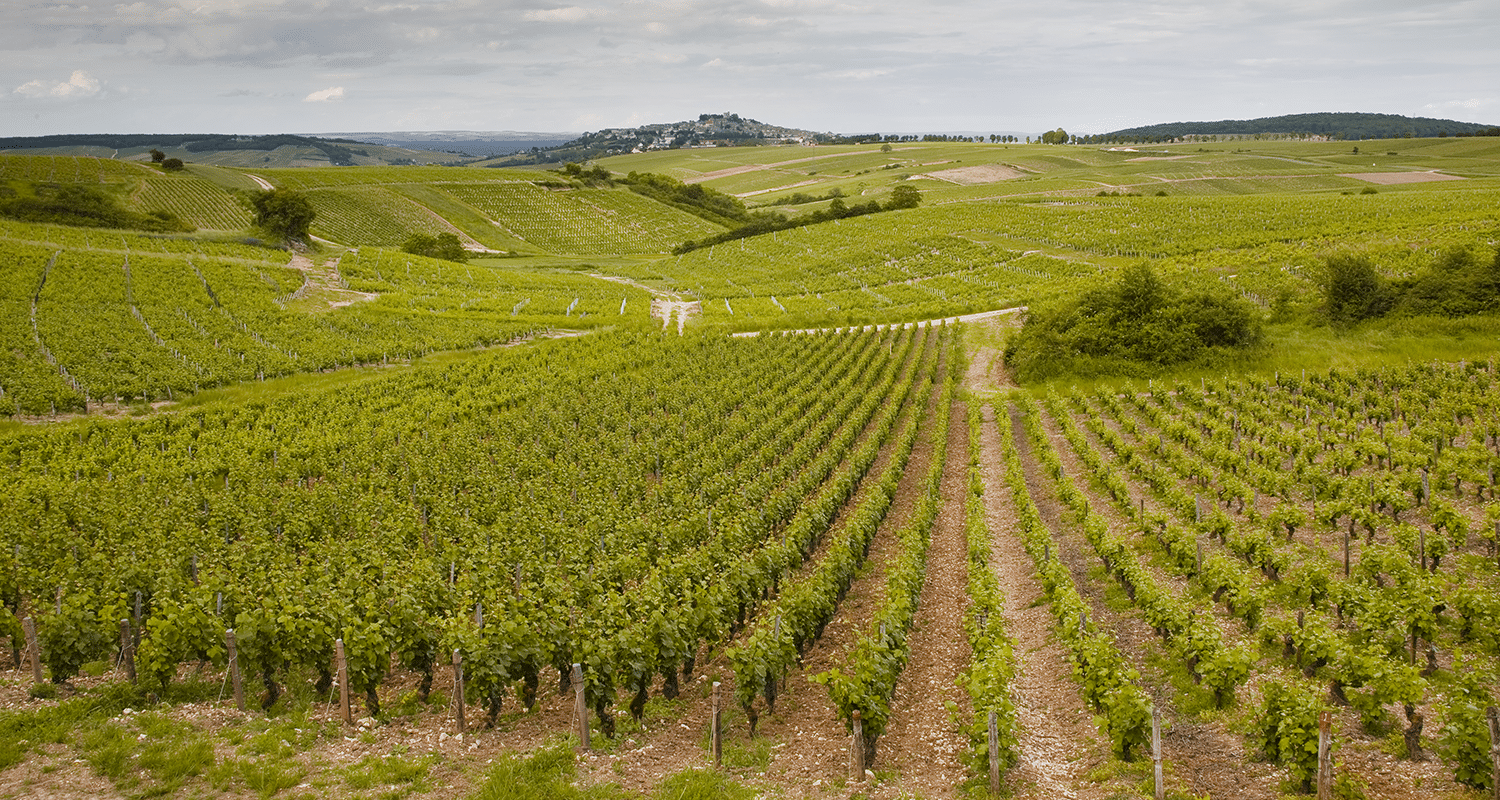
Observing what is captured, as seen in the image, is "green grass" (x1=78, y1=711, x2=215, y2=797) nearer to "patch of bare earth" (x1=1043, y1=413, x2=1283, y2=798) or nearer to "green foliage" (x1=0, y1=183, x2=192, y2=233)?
"patch of bare earth" (x1=1043, y1=413, x2=1283, y2=798)

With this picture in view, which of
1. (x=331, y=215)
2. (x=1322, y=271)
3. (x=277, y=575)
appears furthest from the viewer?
(x=331, y=215)

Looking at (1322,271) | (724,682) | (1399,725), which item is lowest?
(724,682)

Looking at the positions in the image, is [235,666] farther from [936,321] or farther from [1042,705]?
Result: [936,321]

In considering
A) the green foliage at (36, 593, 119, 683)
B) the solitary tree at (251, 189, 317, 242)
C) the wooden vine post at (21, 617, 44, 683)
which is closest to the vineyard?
the solitary tree at (251, 189, 317, 242)

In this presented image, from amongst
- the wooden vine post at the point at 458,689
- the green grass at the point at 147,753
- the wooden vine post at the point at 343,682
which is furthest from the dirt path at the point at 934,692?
the green grass at the point at 147,753

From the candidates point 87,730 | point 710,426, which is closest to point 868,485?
point 710,426

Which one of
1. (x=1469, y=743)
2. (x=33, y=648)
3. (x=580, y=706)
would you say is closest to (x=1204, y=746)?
(x=1469, y=743)

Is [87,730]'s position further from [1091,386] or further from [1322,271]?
[1322,271]
